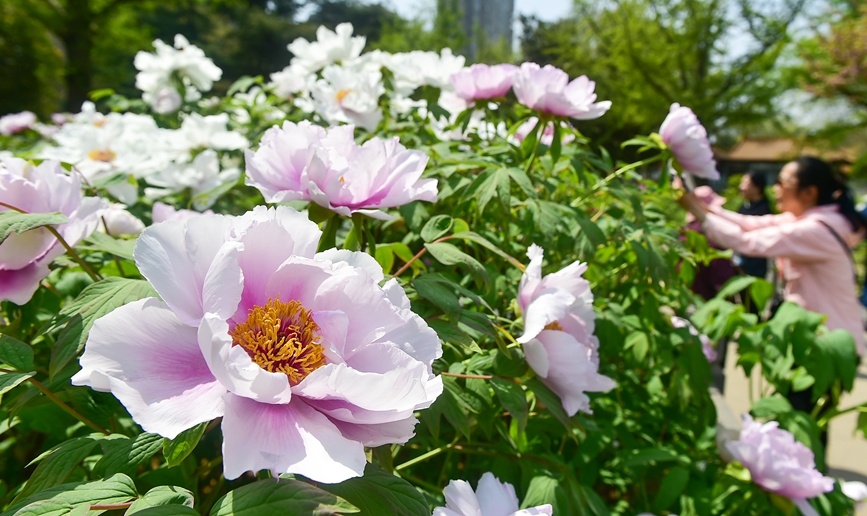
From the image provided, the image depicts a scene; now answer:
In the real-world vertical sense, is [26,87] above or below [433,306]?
below

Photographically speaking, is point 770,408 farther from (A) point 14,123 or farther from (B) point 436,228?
(A) point 14,123

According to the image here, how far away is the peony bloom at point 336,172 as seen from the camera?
78 centimetres

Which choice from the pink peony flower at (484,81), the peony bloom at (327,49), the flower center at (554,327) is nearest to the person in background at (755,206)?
the peony bloom at (327,49)

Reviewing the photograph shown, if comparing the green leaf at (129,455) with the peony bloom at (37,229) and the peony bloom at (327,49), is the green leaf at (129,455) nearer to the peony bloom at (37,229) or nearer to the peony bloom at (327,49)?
the peony bloom at (37,229)

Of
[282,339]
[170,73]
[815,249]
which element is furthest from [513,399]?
[815,249]

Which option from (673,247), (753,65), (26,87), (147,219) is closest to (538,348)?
(673,247)

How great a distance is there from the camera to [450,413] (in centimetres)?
85

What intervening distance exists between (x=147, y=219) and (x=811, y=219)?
2.85 m

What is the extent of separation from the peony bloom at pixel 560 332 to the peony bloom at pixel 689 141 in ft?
2.34

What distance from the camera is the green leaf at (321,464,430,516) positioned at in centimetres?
56

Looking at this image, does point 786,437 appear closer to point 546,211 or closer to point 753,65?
point 546,211

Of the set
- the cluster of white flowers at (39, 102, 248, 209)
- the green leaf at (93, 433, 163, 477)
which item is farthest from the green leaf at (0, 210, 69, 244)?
the cluster of white flowers at (39, 102, 248, 209)

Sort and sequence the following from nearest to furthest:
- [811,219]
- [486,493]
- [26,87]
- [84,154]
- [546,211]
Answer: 1. [486,493]
2. [546,211]
3. [84,154]
4. [811,219]
5. [26,87]

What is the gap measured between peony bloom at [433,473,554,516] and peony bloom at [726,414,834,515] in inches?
37.7
